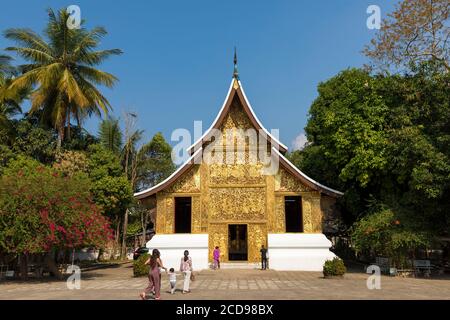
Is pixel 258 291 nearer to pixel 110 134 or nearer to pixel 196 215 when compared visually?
pixel 196 215

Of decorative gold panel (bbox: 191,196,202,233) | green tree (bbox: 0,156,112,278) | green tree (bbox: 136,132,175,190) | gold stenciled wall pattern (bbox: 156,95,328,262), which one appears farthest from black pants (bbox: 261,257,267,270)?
green tree (bbox: 136,132,175,190)

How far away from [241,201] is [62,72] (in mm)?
12379

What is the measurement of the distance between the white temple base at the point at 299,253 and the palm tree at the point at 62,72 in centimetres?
1266

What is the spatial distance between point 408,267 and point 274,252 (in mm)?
5397

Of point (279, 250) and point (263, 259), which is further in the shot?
point (279, 250)

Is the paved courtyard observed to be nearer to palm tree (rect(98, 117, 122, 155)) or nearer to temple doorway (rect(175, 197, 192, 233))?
temple doorway (rect(175, 197, 192, 233))

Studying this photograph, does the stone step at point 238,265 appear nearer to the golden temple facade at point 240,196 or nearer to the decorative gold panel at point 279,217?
the golden temple facade at point 240,196

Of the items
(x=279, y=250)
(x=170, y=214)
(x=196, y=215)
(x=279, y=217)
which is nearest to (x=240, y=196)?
(x=279, y=217)

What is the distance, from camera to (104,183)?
23.8 meters

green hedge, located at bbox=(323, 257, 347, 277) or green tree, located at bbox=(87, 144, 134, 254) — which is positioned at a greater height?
green tree, located at bbox=(87, 144, 134, 254)

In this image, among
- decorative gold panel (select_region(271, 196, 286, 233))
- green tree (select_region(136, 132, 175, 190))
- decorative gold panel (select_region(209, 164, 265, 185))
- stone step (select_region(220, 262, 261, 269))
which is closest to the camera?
stone step (select_region(220, 262, 261, 269))

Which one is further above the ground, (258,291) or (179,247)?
(179,247)

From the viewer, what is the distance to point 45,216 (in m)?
14.2

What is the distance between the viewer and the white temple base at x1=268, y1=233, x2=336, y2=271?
17891 mm
